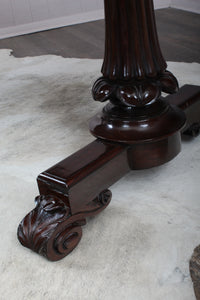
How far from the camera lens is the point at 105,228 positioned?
0.78m

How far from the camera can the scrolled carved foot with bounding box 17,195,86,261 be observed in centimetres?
70

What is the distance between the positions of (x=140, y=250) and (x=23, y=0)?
7.77ft

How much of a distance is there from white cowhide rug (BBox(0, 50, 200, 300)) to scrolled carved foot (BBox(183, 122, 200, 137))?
2cm

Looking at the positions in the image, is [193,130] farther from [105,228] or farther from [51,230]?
[51,230]

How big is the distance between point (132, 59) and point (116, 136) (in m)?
0.16

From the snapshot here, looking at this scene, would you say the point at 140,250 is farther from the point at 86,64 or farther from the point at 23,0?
the point at 23,0

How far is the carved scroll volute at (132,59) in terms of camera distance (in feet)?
2.65

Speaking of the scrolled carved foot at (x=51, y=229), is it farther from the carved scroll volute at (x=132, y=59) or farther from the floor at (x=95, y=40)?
the floor at (x=95, y=40)

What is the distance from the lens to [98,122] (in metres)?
0.90

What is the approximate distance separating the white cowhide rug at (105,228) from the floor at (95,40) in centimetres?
74

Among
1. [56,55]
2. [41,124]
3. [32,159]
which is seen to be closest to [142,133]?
[32,159]

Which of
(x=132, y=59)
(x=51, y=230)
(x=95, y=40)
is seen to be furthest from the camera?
(x=95, y=40)

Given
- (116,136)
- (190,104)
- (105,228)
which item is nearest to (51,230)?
(105,228)

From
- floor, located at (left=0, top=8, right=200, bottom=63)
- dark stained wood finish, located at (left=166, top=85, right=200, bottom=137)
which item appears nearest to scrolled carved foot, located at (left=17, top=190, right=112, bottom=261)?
dark stained wood finish, located at (left=166, top=85, right=200, bottom=137)
